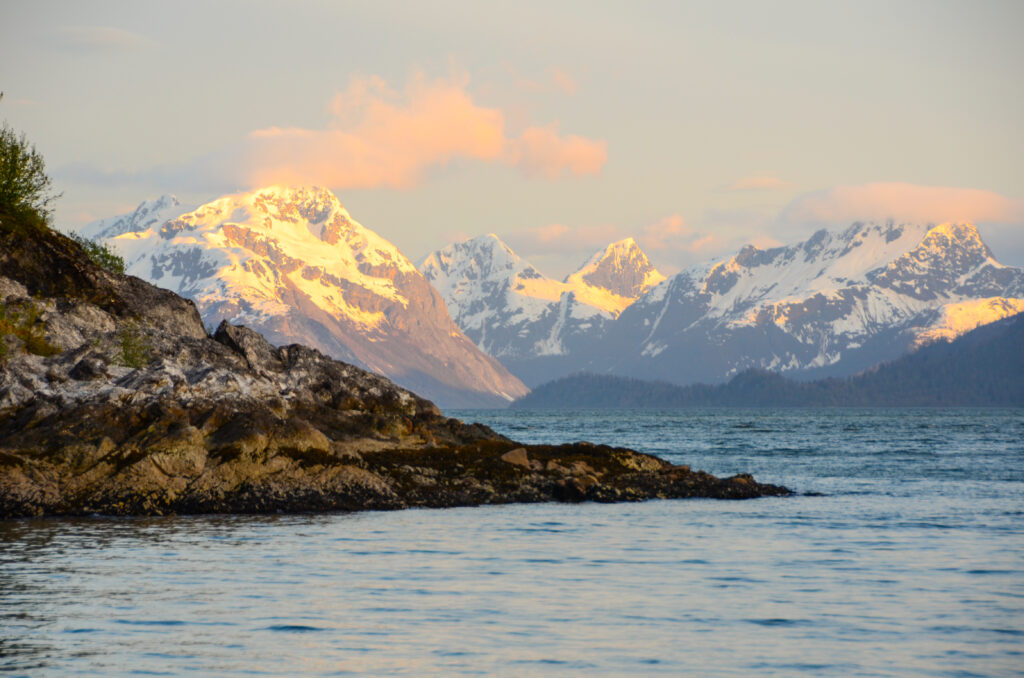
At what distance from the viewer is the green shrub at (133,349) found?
188 ft

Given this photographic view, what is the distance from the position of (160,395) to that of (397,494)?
39.8 ft

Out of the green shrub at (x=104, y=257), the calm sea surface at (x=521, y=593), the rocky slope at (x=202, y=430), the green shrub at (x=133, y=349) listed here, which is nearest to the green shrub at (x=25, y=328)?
the rocky slope at (x=202, y=430)

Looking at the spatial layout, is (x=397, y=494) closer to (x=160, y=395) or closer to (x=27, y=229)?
(x=160, y=395)

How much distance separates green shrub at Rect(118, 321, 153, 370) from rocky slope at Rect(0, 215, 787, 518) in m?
0.10

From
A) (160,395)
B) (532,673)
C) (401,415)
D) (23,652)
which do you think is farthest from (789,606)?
(401,415)

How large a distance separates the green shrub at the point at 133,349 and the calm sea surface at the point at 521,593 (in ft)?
45.8

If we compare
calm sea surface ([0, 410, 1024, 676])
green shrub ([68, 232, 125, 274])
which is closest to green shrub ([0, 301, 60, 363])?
calm sea surface ([0, 410, 1024, 676])

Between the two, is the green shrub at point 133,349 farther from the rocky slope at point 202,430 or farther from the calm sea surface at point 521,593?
the calm sea surface at point 521,593

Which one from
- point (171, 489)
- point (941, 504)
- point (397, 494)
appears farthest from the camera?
point (941, 504)

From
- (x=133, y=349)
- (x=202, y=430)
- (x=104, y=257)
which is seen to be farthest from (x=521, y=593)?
(x=104, y=257)

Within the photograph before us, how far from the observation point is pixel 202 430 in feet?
169

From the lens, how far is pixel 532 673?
2172 centimetres

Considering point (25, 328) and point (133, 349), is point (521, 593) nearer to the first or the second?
point (133, 349)

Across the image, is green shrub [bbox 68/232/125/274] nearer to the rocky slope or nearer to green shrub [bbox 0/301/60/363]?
the rocky slope
